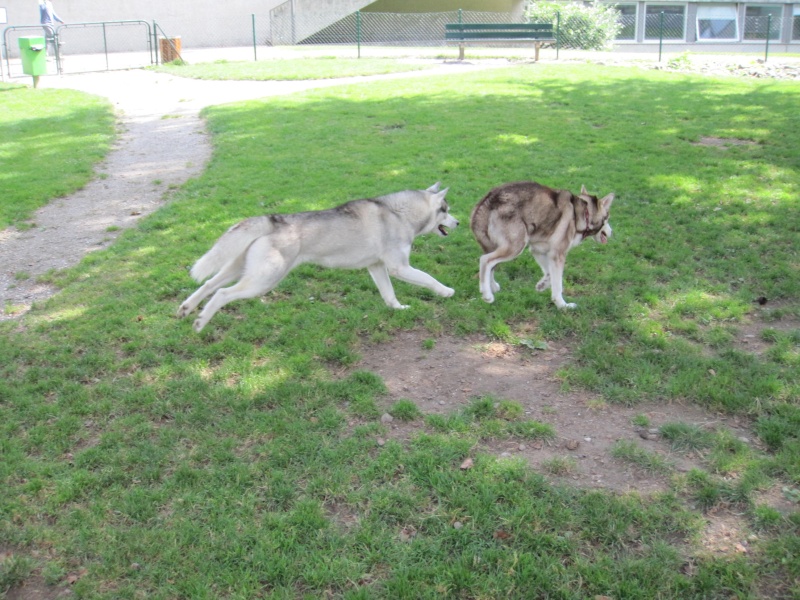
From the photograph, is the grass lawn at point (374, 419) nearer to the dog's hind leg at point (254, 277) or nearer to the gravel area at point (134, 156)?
the dog's hind leg at point (254, 277)

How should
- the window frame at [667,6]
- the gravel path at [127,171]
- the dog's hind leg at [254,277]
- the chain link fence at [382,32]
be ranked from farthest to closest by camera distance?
the window frame at [667,6] < the chain link fence at [382,32] < the gravel path at [127,171] < the dog's hind leg at [254,277]

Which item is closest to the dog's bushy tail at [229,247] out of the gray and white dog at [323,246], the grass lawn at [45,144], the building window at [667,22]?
the gray and white dog at [323,246]

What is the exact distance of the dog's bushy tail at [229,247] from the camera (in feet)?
21.6

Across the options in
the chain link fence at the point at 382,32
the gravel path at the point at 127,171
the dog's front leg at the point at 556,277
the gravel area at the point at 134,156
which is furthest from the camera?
the chain link fence at the point at 382,32

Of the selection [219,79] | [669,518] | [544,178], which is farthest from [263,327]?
[219,79]

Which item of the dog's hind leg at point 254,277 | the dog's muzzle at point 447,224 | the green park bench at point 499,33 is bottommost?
the dog's hind leg at point 254,277

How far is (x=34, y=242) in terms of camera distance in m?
9.80

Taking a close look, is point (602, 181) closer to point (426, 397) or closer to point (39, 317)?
point (426, 397)

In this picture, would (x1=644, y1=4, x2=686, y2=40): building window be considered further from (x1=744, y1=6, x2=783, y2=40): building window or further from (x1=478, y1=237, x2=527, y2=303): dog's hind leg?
(x1=478, y1=237, x2=527, y2=303): dog's hind leg

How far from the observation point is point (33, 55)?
879 inches

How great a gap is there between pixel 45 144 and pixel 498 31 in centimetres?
1695

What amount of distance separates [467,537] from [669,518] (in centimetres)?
125

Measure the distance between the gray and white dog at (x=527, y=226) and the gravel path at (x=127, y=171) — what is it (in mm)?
4822

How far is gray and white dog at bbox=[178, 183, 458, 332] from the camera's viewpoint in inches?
260
